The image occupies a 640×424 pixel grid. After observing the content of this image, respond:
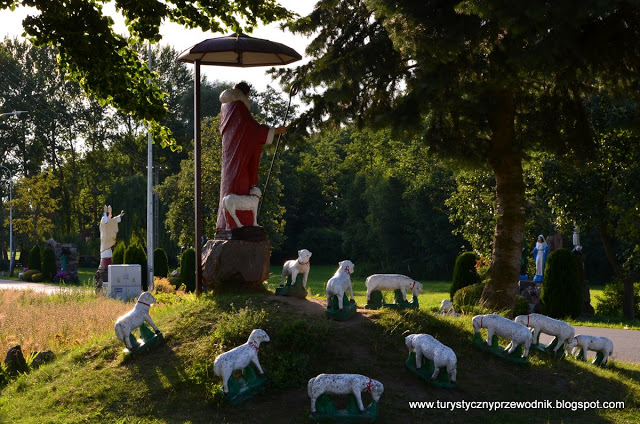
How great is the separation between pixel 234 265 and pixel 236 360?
3.02 metres

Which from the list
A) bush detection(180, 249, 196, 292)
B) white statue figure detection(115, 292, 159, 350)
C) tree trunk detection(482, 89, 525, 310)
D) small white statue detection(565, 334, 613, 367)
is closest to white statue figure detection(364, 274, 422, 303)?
small white statue detection(565, 334, 613, 367)

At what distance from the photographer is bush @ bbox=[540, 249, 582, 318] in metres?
18.7

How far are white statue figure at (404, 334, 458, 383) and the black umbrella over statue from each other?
13.1ft

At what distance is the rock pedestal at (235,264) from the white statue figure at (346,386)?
11.9 ft

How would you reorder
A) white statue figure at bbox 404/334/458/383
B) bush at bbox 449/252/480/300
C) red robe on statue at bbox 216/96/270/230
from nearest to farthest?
white statue figure at bbox 404/334/458/383 → red robe on statue at bbox 216/96/270/230 → bush at bbox 449/252/480/300

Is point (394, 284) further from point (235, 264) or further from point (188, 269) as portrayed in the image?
point (188, 269)

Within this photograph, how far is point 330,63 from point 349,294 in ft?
13.1

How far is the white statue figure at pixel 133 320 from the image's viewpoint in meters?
8.91

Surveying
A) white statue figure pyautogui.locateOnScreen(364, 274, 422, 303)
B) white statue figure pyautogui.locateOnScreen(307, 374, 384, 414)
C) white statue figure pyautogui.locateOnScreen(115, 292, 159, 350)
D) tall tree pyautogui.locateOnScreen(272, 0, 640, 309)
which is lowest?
white statue figure pyautogui.locateOnScreen(307, 374, 384, 414)

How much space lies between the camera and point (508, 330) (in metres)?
8.99

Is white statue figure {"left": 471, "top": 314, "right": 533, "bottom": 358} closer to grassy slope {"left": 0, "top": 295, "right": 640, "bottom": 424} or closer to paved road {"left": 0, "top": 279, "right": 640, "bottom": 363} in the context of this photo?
grassy slope {"left": 0, "top": 295, "right": 640, "bottom": 424}

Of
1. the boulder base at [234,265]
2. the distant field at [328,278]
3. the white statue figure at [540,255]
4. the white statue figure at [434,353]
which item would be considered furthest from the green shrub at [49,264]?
the white statue figure at [434,353]

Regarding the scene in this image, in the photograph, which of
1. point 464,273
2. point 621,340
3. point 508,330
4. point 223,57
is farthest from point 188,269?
point 508,330

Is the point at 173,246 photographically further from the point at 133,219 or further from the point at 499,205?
the point at 499,205
